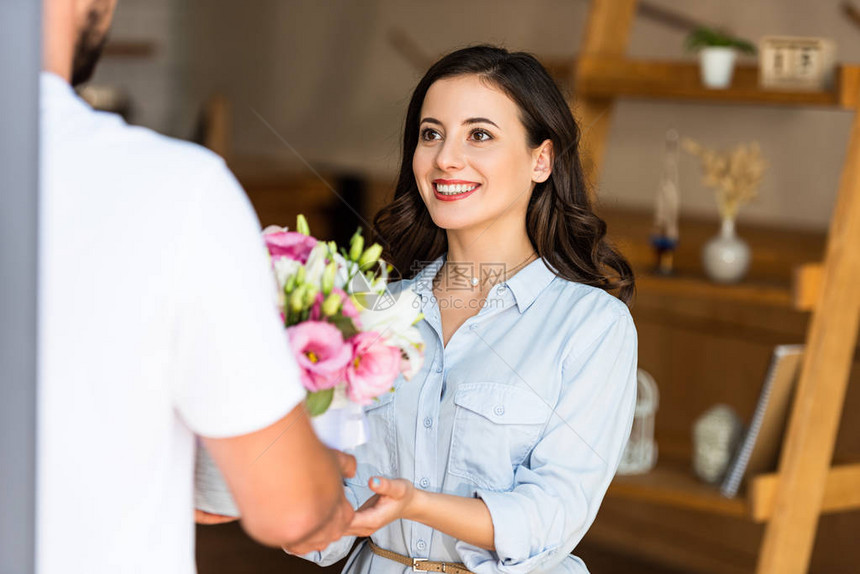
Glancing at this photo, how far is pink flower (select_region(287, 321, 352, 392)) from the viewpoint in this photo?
97cm

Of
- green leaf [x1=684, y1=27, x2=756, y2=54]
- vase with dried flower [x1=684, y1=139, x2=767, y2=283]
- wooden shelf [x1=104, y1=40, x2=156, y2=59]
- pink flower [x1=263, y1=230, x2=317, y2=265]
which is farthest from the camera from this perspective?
wooden shelf [x1=104, y1=40, x2=156, y2=59]

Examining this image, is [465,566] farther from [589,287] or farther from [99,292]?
[99,292]

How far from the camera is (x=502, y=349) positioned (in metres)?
1.30

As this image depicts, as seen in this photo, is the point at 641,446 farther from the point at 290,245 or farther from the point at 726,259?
the point at 290,245

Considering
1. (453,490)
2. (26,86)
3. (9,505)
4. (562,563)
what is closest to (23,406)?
(9,505)

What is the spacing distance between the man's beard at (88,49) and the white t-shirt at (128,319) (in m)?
0.03

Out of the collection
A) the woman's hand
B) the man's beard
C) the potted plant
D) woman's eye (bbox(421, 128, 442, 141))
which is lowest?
the woman's hand

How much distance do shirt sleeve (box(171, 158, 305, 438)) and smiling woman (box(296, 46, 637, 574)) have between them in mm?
365

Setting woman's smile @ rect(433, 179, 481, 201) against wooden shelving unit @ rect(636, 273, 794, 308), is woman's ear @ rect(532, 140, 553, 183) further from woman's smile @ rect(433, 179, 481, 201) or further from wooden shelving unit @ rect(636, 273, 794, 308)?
wooden shelving unit @ rect(636, 273, 794, 308)

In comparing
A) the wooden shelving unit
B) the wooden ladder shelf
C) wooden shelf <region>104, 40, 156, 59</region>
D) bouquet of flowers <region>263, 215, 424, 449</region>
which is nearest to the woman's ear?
bouquet of flowers <region>263, 215, 424, 449</region>

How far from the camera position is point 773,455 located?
2420mm

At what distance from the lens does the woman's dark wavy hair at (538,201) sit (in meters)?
1.33

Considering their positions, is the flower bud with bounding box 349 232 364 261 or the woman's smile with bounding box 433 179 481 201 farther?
the woman's smile with bounding box 433 179 481 201

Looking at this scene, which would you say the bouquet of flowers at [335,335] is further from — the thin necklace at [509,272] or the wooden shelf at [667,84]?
the wooden shelf at [667,84]
